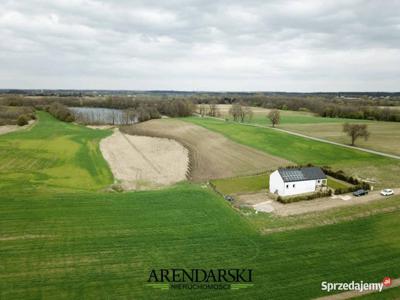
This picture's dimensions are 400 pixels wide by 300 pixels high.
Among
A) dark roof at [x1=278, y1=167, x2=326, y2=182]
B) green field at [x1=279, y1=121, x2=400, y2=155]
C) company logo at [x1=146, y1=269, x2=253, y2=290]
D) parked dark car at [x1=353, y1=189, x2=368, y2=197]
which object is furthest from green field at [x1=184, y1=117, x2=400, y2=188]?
company logo at [x1=146, y1=269, x2=253, y2=290]

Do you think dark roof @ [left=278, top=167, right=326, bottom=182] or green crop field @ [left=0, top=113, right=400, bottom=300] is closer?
green crop field @ [left=0, top=113, right=400, bottom=300]

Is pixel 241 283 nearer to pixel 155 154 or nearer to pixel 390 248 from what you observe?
pixel 390 248

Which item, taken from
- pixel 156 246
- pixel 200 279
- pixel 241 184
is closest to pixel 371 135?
pixel 241 184

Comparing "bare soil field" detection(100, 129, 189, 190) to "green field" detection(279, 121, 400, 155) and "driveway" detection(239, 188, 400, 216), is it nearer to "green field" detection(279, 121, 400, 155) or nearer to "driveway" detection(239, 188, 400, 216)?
"driveway" detection(239, 188, 400, 216)

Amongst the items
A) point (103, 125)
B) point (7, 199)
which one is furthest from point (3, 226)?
point (103, 125)

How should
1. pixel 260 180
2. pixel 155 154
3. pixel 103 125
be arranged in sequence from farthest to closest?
pixel 103 125 → pixel 155 154 → pixel 260 180
